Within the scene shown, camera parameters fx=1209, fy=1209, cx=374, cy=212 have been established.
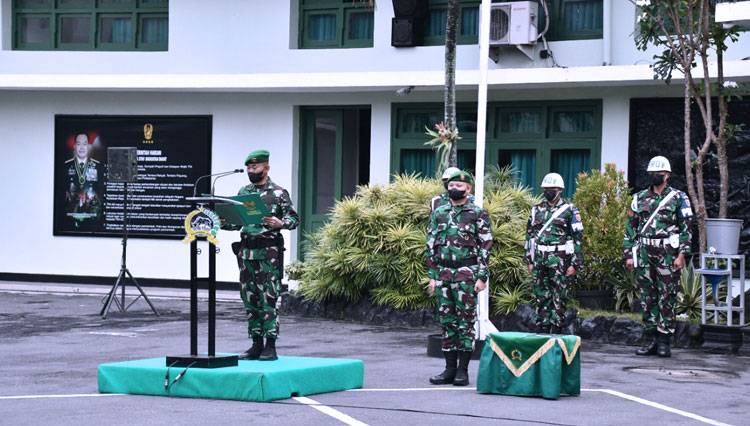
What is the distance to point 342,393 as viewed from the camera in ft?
34.3

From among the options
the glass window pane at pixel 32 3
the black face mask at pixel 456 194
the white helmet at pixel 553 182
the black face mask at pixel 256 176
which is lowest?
the black face mask at pixel 456 194

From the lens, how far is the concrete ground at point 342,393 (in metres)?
9.17

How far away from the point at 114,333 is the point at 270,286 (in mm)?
5349

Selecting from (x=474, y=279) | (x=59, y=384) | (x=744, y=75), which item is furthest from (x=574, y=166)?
(x=59, y=384)

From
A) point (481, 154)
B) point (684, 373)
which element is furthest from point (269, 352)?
point (684, 373)

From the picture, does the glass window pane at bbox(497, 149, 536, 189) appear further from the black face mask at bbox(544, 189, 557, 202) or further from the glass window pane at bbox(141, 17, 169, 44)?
the glass window pane at bbox(141, 17, 169, 44)

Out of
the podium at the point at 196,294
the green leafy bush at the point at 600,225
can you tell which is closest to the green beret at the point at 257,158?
the podium at the point at 196,294

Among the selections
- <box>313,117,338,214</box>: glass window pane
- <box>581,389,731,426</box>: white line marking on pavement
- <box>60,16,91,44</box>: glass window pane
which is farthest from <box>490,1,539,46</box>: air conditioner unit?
<box>581,389,731,426</box>: white line marking on pavement

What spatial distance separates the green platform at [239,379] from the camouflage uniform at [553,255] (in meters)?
4.37

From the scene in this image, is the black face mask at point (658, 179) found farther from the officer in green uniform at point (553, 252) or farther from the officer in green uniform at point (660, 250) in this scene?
the officer in green uniform at point (553, 252)

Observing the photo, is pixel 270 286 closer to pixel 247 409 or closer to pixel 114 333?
pixel 247 409

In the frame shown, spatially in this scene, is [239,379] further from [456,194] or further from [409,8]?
[409,8]

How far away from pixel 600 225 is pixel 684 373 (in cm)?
422

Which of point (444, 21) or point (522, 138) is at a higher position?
point (444, 21)
